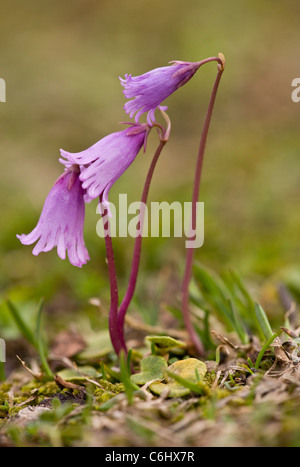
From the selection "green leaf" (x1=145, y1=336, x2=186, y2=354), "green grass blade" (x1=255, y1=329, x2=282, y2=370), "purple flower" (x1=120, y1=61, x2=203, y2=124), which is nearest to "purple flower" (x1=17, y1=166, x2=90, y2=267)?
"purple flower" (x1=120, y1=61, x2=203, y2=124)

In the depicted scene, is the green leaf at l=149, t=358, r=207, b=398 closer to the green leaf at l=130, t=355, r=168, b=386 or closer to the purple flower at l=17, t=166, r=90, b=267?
the green leaf at l=130, t=355, r=168, b=386

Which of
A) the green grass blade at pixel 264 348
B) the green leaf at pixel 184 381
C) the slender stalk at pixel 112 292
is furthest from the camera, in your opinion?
the slender stalk at pixel 112 292

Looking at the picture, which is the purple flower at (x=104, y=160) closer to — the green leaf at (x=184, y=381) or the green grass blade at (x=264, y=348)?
the green leaf at (x=184, y=381)

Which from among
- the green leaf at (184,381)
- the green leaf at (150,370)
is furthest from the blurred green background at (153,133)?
the green leaf at (184,381)

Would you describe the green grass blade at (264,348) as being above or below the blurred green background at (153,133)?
below

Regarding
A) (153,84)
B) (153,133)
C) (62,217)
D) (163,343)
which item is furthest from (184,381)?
(153,133)

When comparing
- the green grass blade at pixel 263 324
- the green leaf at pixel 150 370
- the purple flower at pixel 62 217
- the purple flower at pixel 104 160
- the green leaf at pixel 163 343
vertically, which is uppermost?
the purple flower at pixel 104 160

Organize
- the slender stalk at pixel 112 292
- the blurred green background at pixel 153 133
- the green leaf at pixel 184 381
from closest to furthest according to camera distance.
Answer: the green leaf at pixel 184 381
the slender stalk at pixel 112 292
the blurred green background at pixel 153 133
